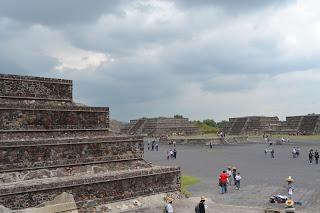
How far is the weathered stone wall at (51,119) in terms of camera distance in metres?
12.2

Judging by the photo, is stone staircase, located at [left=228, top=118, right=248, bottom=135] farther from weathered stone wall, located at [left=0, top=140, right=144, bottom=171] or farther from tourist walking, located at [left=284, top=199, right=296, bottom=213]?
tourist walking, located at [left=284, top=199, right=296, bottom=213]

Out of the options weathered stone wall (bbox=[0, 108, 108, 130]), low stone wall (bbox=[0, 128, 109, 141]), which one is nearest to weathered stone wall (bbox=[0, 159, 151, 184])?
low stone wall (bbox=[0, 128, 109, 141])

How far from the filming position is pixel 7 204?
32.5 feet

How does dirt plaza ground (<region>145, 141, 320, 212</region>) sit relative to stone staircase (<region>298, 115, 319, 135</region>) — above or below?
below

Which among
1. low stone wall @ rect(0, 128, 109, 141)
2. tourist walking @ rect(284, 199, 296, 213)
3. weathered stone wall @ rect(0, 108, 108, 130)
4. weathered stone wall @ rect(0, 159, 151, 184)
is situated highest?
weathered stone wall @ rect(0, 108, 108, 130)

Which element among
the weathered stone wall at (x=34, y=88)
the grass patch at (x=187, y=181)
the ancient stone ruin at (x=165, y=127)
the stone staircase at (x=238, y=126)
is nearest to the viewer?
the weathered stone wall at (x=34, y=88)

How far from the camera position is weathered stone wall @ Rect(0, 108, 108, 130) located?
12250 mm

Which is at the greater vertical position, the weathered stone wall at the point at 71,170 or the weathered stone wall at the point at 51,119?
the weathered stone wall at the point at 51,119

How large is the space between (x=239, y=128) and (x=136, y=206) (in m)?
67.7

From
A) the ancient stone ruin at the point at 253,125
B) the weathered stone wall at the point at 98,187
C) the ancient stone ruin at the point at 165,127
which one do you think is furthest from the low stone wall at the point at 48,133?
the ancient stone ruin at the point at 253,125

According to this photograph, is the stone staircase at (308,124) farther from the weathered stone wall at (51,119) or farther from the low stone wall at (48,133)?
the low stone wall at (48,133)

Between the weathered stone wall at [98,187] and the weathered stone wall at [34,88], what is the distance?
388cm

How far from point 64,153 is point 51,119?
149cm

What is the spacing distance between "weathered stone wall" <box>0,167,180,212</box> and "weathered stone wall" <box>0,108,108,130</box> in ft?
7.61
